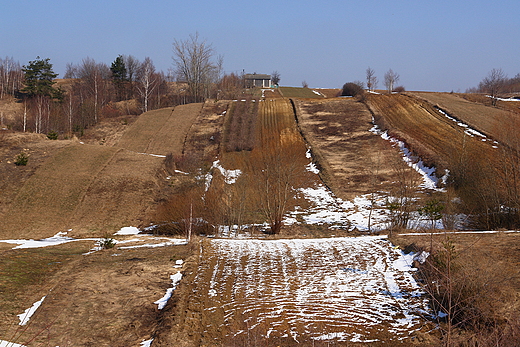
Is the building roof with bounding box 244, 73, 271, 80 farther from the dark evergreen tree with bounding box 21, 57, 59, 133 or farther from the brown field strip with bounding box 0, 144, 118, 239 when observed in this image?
the brown field strip with bounding box 0, 144, 118, 239

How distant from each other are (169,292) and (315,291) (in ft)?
13.0

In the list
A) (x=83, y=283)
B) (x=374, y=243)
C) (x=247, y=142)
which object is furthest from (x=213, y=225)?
(x=247, y=142)

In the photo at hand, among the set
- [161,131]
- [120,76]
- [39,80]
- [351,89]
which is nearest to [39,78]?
[39,80]

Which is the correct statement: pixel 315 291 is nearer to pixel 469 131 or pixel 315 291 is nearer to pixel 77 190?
pixel 77 190

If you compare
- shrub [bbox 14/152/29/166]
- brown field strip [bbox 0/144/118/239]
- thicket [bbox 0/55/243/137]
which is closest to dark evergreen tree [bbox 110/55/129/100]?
thicket [bbox 0/55/243/137]

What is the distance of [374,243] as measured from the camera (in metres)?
15.4

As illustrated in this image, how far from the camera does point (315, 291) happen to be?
10.7m

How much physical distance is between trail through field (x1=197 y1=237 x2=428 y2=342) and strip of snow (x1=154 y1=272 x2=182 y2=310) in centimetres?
70

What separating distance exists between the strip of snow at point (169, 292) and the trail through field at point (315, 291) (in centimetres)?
70

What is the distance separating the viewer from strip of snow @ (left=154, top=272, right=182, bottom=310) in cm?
985

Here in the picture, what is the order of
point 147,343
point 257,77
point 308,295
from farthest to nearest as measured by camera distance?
point 257,77 < point 308,295 < point 147,343

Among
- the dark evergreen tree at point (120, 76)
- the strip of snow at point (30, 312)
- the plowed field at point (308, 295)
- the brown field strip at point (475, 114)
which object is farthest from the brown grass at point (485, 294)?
the dark evergreen tree at point (120, 76)

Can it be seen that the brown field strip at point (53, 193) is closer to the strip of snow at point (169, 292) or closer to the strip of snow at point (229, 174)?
the strip of snow at point (229, 174)

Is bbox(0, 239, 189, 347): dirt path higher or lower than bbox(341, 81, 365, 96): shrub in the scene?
lower
